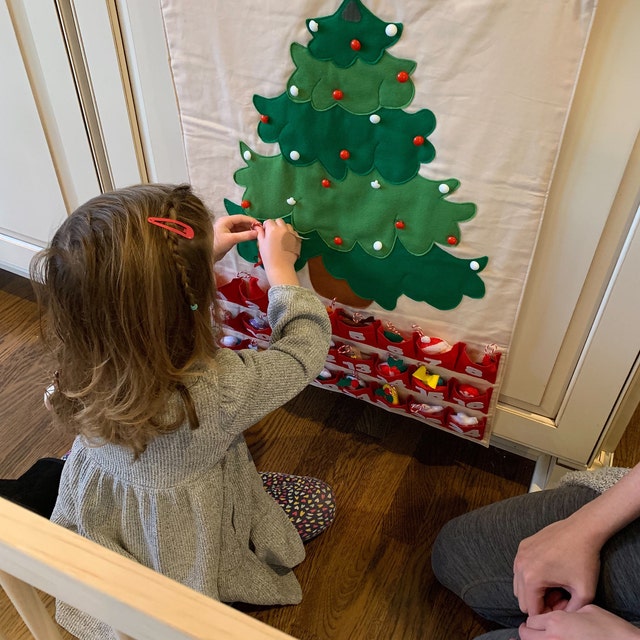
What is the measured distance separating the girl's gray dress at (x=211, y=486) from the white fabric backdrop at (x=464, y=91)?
22cm

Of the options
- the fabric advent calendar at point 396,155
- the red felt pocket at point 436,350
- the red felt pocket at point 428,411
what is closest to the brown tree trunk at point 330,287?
the fabric advent calendar at point 396,155

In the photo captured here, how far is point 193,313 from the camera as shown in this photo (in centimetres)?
76

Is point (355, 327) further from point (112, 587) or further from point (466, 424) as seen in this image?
point (112, 587)

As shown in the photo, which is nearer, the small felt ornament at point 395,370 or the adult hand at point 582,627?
the adult hand at point 582,627

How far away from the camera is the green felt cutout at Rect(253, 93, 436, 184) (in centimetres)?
79


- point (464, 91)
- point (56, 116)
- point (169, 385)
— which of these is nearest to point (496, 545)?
point (169, 385)

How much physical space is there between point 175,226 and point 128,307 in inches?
4.3

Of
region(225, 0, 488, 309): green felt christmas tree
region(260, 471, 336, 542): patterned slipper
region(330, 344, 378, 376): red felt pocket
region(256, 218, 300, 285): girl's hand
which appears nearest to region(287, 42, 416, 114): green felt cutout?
region(225, 0, 488, 309): green felt christmas tree

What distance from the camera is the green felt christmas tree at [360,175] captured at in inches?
29.9

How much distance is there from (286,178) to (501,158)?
320mm

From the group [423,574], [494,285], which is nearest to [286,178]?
[494,285]

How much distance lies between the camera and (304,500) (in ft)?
3.69

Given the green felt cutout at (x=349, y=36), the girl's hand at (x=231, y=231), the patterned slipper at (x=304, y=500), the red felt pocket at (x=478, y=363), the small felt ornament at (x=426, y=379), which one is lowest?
the patterned slipper at (x=304, y=500)

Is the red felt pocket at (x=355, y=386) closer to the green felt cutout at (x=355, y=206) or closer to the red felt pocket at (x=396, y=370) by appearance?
the red felt pocket at (x=396, y=370)
